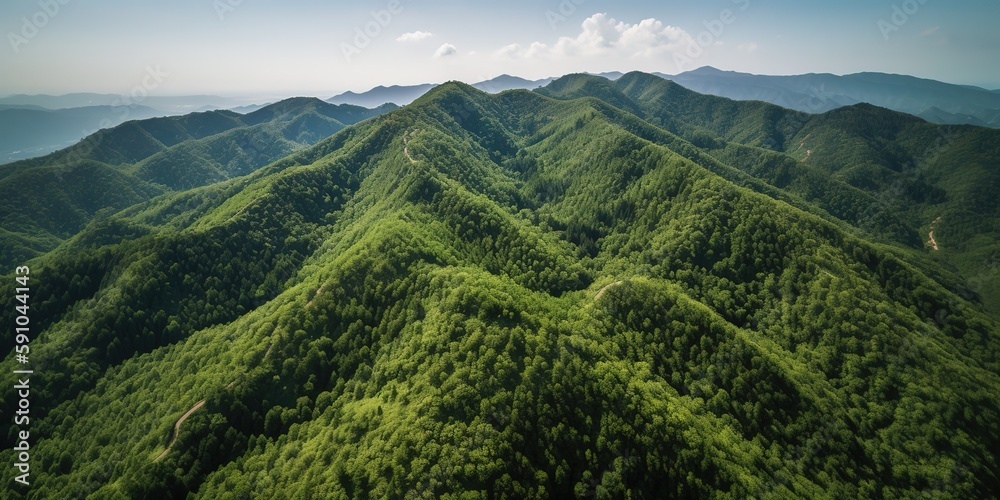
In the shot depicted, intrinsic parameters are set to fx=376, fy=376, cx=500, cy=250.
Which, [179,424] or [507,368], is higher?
[507,368]

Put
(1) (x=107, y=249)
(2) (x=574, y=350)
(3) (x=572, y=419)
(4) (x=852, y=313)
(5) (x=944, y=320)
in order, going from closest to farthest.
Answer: (3) (x=572, y=419), (2) (x=574, y=350), (4) (x=852, y=313), (5) (x=944, y=320), (1) (x=107, y=249)

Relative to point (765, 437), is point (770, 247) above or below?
above

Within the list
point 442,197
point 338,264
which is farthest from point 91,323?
point 442,197

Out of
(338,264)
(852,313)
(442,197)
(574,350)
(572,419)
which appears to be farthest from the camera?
(442,197)

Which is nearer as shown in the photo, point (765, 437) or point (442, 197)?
point (765, 437)

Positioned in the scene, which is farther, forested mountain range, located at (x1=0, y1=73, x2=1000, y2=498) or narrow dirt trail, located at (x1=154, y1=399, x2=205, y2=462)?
narrow dirt trail, located at (x1=154, y1=399, x2=205, y2=462)

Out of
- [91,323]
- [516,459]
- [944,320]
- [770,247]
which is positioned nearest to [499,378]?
[516,459]

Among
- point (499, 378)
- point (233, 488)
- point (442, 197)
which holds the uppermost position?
point (442, 197)

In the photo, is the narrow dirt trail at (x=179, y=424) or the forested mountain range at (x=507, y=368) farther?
the narrow dirt trail at (x=179, y=424)

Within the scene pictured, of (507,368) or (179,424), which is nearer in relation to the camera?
(507,368)

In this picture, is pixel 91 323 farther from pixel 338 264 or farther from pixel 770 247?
pixel 770 247
